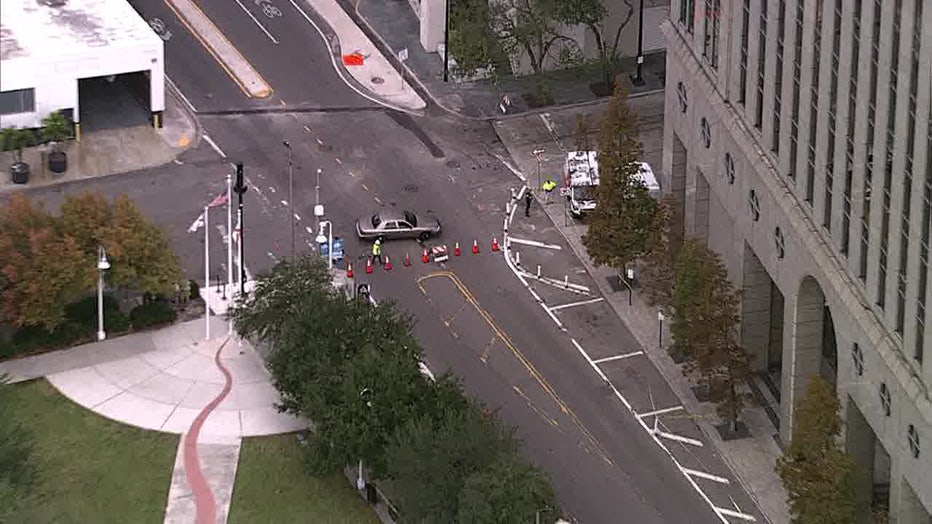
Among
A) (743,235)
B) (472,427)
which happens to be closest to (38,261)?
(472,427)

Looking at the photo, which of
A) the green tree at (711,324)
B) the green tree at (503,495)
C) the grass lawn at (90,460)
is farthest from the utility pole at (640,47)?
the green tree at (503,495)

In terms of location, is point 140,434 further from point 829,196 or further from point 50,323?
point 829,196

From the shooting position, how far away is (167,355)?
288ft

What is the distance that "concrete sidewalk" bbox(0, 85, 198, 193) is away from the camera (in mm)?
100856

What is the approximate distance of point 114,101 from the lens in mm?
107750

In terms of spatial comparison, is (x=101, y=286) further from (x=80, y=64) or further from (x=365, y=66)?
(x=365, y=66)

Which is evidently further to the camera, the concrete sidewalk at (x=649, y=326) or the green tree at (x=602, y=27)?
the green tree at (x=602, y=27)

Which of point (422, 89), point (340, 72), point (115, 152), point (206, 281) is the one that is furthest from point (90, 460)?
point (340, 72)

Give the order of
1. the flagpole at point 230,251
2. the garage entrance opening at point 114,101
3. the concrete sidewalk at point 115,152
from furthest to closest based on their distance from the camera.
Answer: the garage entrance opening at point 114,101, the concrete sidewalk at point 115,152, the flagpole at point 230,251

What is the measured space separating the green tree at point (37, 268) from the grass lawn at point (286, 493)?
1017 centimetres

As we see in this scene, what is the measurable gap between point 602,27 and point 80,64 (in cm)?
2676

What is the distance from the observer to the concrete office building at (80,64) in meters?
101

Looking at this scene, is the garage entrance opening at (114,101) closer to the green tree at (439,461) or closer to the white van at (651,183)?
the white van at (651,183)

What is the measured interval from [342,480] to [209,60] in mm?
39130
